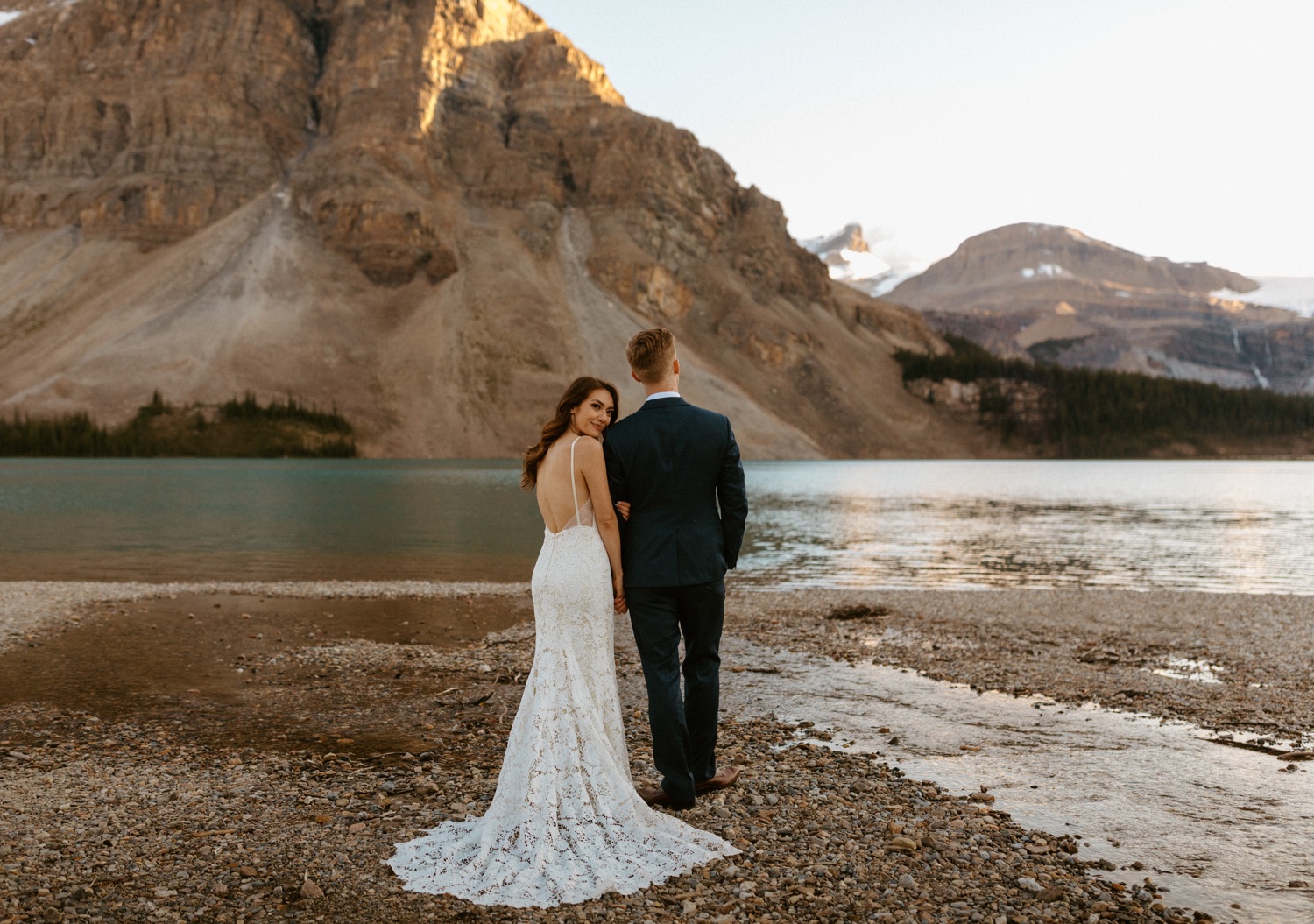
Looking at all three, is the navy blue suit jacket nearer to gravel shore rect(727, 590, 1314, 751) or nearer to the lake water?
gravel shore rect(727, 590, 1314, 751)

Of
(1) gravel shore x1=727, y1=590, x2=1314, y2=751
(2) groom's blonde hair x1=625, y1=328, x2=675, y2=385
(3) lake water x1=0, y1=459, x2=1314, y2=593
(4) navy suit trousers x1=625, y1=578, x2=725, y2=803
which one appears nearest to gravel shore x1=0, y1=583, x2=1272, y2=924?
(4) navy suit trousers x1=625, y1=578, x2=725, y2=803

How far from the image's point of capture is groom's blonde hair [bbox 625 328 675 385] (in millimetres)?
6997

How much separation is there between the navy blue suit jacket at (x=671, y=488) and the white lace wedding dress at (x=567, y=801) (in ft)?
1.14

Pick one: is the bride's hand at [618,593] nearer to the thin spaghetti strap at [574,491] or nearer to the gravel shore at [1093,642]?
the thin spaghetti strap at [574,491]

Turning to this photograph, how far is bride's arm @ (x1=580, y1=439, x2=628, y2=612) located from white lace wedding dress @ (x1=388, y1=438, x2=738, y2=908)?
81 mm

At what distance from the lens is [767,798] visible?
7480mm

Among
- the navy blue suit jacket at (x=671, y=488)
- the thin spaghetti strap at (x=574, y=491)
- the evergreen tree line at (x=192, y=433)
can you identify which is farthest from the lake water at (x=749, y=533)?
the evergreen tree line at (x=192, y=433)

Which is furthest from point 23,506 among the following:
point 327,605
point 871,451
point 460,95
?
point 460,95

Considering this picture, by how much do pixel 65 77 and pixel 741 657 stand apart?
21350cm

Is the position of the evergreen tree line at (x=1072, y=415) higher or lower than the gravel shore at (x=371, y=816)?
higher

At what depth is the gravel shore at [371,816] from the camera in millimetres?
5617

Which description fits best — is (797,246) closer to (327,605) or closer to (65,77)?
(65,77)

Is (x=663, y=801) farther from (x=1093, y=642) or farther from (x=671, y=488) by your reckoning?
(x=1093, y=642)

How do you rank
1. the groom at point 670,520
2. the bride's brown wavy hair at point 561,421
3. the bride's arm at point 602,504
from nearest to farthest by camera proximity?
1. the bride's arm at point 602,504
2. the bride's brown wavy hair at point 561,421
3. the groom at point 670,520
